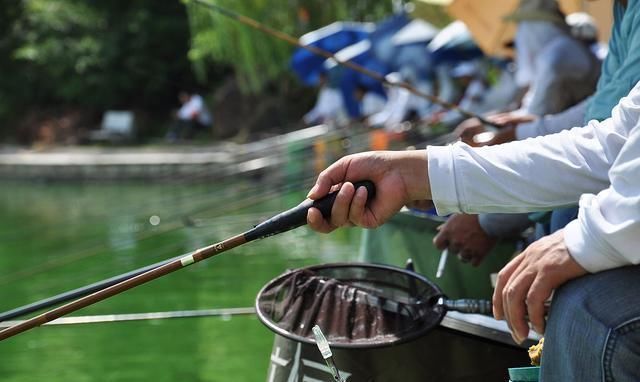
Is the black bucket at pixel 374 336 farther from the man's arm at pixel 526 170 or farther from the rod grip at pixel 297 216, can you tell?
the man's arm at pixel 526 170

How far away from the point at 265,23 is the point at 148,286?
11307 mm

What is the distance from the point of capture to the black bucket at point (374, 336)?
69.7 inches

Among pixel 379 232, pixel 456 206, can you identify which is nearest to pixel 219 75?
pixel 379 232

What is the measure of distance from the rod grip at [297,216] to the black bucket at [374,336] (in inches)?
11.6

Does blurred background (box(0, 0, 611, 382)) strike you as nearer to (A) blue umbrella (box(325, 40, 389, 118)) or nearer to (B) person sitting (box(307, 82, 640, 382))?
(A) blue umbrella (box(325, 40, 389, 118))

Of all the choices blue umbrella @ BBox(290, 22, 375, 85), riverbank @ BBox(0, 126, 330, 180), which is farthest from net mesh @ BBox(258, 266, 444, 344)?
blue umbrella @ BBox(290, 22, 375, 85)

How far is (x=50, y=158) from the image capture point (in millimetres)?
16312

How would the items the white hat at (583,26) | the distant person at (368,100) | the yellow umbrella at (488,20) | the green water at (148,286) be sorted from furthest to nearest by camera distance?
the distant person at (368,100), the yellow umbrella at (488,20), the white hat at (583,26), the green water at (148,286)

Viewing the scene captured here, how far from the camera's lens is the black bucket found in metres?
1.77

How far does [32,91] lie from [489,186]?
25.2 metres

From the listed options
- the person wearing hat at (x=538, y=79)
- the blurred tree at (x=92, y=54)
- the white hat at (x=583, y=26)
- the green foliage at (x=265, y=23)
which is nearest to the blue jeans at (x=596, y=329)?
the person wearing hat at (x=538, y=79)

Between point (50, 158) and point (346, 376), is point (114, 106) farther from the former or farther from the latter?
point (346, 376)

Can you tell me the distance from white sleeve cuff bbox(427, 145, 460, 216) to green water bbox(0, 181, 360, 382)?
218 cm

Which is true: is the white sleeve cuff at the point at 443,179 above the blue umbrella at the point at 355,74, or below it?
above
